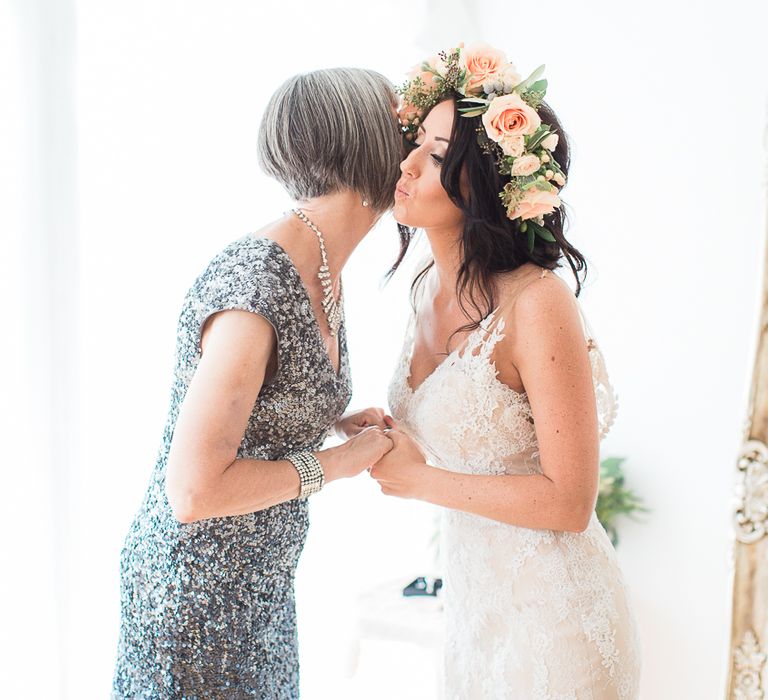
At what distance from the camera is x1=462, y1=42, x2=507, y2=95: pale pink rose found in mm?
1684

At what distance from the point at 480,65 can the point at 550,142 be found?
0.22 m

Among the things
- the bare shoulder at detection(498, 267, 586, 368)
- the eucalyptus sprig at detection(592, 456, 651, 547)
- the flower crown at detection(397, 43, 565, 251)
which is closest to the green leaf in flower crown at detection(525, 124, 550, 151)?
the flower crown at detection(397, 43, 565, 251)

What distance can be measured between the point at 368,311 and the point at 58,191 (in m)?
1.55

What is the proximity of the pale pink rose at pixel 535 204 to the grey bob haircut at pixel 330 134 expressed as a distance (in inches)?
10.9

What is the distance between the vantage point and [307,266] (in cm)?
153

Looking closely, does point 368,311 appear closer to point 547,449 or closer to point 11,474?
point 11,474

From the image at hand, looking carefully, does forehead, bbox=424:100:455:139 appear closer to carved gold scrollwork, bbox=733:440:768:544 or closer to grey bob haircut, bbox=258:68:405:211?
grey bob haircut, bbox=258:68:405:211

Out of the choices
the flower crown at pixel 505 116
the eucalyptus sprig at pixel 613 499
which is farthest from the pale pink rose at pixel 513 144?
the eucalyptus sprig at pixel 613 499

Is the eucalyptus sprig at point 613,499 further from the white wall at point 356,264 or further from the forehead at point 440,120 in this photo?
the forehead at point 440,120

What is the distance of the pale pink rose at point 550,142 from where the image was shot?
1642 mm

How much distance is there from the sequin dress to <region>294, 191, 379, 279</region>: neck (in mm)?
147

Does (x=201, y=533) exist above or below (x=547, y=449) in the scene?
below

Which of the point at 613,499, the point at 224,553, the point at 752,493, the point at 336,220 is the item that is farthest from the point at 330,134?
the point at 613,499

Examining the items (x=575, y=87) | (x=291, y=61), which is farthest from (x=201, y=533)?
(x=575, y=87)
